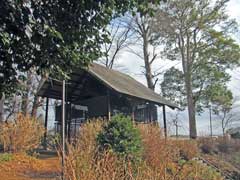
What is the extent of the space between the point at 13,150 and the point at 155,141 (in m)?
5.51

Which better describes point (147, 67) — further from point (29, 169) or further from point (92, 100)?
point (29, 169)

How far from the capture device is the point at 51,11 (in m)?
4.86

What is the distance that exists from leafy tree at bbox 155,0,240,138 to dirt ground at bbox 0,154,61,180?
636 inches

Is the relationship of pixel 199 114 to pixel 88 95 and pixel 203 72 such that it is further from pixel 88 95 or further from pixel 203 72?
pixel 88 95

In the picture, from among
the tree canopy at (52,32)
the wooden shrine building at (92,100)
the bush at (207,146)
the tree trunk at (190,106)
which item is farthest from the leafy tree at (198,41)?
the tree canopy at (52,32)

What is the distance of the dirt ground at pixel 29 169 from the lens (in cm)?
926

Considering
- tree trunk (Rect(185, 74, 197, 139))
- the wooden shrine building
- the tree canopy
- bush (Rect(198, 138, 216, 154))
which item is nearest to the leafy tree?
tree trunk (Rect(185, 74, 197, 139))

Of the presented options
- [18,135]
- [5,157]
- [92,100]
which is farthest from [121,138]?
[92,100]

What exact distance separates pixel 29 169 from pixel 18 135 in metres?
1.90

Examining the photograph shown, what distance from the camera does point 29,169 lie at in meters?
10.6

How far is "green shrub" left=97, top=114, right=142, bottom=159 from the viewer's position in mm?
8711

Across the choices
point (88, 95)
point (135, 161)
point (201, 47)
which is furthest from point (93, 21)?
point (201, 47)

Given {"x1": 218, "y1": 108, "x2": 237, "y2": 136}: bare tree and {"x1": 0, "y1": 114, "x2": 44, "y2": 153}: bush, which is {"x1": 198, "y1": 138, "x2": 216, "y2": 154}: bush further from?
{"x1": 218, "y1": 108, "x2": 237, "y2": 136}: bare tree

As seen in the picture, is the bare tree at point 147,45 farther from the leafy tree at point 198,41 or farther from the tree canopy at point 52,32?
the tree canopy at point 52,32
